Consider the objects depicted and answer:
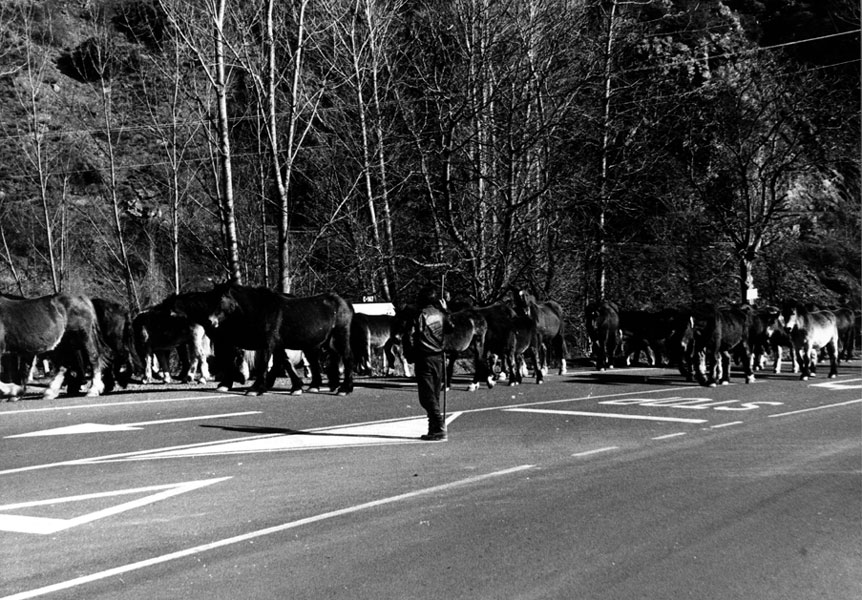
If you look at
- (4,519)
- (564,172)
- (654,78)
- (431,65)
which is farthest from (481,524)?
(654,78)

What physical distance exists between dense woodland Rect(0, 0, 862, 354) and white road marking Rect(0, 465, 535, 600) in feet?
40.2

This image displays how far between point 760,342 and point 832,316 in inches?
83.2

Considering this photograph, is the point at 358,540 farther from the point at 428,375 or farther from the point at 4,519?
the point at 428,375

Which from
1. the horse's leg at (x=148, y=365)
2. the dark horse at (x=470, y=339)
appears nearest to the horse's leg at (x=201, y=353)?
the horse's leg at (x=148, y=365)

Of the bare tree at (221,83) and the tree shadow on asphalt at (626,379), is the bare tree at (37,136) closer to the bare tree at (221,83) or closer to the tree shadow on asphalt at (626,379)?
the bare tree at (221,83)

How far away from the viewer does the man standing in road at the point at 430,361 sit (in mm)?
13414

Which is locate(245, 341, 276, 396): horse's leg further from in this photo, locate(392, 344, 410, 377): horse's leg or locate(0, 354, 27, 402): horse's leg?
locate(392, 344, 410, 377): horse's leg

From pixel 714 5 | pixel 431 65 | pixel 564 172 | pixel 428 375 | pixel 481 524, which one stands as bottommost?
pixel 481 524

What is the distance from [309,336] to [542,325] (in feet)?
27.1

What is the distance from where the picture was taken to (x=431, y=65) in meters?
35.8

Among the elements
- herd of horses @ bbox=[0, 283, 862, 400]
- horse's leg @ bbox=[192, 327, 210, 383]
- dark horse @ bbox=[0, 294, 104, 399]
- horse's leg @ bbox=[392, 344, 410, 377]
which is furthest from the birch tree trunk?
dark horse @ bbox=[0, 294, 104, 399]

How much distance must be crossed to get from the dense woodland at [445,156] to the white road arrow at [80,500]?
11792 mm

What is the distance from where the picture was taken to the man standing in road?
13.4 meters

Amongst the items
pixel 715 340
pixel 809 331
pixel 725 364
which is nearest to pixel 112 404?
pixel 715 340
